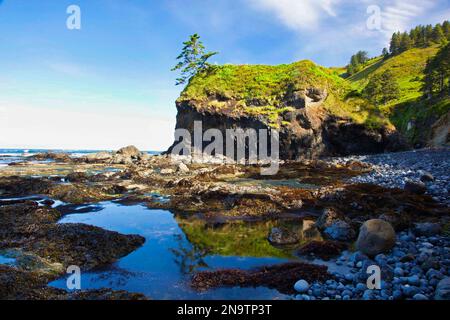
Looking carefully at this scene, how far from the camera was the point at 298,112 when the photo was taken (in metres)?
43.5

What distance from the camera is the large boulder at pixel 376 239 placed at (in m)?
8.10

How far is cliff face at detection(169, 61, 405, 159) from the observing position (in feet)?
141

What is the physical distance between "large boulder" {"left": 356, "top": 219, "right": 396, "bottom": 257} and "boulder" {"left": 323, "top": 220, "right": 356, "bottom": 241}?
1597 mm

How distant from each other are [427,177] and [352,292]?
51.0 feet

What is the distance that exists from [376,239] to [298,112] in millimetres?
37232

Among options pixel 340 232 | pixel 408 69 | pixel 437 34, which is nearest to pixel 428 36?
pixel 437 34

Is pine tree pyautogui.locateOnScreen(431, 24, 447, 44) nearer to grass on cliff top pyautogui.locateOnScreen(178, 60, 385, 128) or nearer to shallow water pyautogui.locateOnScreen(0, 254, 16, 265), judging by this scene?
grass on cliff top pyautogui.locateOnScreen(178, 60, 385, 128)

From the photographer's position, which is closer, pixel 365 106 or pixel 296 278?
pixel 296 278

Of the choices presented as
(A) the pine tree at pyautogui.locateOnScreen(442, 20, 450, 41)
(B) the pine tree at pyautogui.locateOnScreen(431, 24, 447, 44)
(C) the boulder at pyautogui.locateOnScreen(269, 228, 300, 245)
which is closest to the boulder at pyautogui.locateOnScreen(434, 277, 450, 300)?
(C) the boulder at pyautogui.locateOnScreen(269, 228, 300, 245)

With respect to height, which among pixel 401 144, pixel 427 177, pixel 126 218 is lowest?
pixel 126 218

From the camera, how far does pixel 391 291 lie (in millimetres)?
5863

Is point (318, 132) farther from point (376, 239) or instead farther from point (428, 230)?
point (376, 239)
